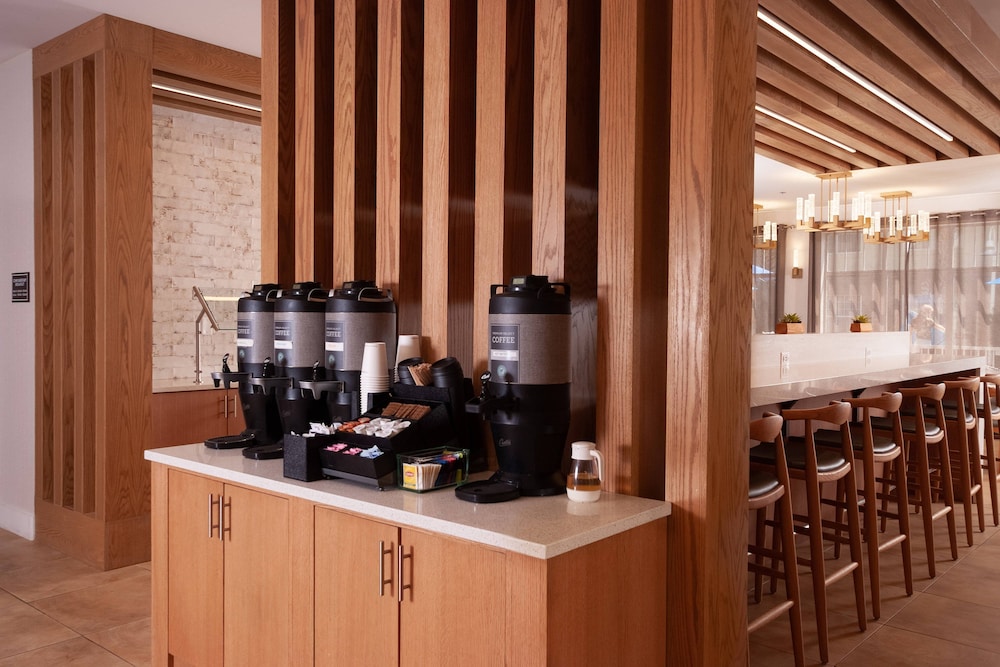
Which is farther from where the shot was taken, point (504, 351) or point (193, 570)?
point (193, 570)

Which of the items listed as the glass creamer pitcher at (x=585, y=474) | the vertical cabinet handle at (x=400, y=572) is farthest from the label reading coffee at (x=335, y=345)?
the glass creamer pitcher at (x=585, y=474)

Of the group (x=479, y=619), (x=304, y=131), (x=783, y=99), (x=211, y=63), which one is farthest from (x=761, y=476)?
(x=211, y=63)

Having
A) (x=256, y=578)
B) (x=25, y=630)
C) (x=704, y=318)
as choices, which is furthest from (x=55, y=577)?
(x=704, y=318)

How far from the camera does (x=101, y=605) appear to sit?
3.80 meters

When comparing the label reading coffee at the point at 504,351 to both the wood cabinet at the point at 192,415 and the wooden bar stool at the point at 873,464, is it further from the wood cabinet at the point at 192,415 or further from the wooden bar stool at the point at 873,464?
the wood cabinet at the point at 192,415

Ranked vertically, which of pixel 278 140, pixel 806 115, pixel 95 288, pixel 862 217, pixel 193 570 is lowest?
pixel 193 570

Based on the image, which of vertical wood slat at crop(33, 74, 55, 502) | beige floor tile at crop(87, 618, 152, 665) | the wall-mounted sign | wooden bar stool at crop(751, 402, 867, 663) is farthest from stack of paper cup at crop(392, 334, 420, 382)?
the wall-mounted sign

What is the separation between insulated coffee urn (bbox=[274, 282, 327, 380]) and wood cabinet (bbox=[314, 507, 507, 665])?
74 centimetres

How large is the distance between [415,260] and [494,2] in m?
0.93

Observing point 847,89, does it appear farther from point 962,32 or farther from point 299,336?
point 299,336

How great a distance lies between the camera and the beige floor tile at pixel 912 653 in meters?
3.15

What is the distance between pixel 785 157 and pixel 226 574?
6.16m

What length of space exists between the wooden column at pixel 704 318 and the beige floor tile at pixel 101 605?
107 inches

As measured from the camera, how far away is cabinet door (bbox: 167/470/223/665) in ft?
8.53
